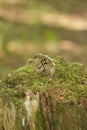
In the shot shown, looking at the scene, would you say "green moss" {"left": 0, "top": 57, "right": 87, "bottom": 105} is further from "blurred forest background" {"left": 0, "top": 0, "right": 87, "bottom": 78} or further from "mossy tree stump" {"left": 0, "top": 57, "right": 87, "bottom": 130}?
"blurred forest background" {"left": 0, "top": 0, "right": 87, "bottom": 78}

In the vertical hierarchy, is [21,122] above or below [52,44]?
below

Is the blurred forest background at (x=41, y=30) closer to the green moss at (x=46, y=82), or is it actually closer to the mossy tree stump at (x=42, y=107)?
the green moss at (x=46, y=82)

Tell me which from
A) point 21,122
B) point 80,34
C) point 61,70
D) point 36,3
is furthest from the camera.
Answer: point 36,3

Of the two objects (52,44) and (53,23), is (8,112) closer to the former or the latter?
(52,44)

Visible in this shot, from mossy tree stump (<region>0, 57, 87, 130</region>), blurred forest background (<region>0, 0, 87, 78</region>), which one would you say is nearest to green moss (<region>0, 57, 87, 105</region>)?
mossy tree stump (<region>0, 57, 87, 130</region>)

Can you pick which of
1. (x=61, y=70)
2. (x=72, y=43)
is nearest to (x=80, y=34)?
(x=72, y=43)

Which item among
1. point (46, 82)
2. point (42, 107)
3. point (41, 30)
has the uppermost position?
point (41, 30)

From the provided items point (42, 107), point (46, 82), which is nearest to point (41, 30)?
point (46, 82)

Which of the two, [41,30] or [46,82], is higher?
[41,30]

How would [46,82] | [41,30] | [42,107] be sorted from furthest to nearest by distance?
[41,30], [46,82], [42,107]

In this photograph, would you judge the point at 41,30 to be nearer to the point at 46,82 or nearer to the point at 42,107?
the point at 46,82
